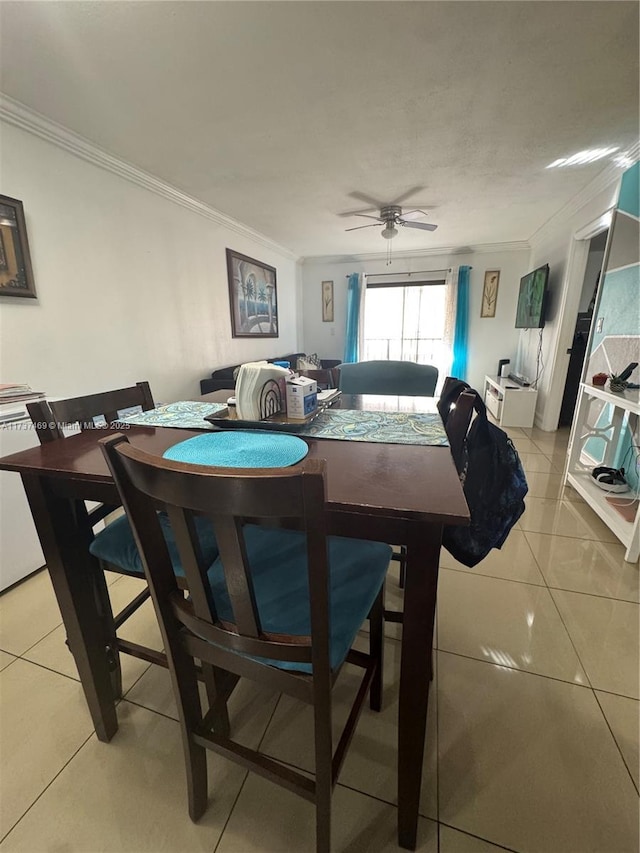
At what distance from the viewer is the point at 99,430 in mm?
1090

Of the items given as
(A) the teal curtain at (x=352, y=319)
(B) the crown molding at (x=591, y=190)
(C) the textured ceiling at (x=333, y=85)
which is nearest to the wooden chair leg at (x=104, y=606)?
(C) the textured ceiling at (x=333, y=85)

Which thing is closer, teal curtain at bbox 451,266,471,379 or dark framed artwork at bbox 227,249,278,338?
dark framed artwork at bbox 227,249,278,338

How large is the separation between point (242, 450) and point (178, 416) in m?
→ 0.58

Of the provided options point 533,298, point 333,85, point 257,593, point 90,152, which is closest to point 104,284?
point 90,152

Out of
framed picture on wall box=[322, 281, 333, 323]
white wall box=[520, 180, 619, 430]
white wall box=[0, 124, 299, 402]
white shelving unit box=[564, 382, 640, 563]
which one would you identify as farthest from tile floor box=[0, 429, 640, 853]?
framed picture on wall box=[322, 281, 333, 323]

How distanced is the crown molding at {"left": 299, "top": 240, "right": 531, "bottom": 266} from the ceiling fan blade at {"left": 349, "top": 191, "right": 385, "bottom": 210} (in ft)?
6.87

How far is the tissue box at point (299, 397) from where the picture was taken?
3.62 feet

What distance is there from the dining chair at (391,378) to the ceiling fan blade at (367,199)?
1833 mm

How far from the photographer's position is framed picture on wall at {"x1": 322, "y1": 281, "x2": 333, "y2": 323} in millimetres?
5675

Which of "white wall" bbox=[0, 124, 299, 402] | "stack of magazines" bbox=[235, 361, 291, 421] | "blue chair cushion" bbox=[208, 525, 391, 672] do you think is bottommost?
"blue chair cushion" bbox=[208, 525, 391, 672]

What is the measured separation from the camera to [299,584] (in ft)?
2.63

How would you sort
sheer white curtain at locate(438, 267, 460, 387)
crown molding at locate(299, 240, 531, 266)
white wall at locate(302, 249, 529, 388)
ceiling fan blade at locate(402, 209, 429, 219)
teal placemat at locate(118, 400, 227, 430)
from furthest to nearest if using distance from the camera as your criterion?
sheer white curtain at locate(438, 267, 460, 387) → white wall at locate(302, 249, 529, 388) → crown molding at locate(299, 240, 531, 266) → ceiling fan blade at locate(402, 209, 429, 219) → teal placemat at locate(118, 400, 227, 430)

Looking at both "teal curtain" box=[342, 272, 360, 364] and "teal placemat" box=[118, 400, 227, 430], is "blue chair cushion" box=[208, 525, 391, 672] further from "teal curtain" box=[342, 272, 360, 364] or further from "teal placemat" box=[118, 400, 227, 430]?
"teal curtain" box=[342, 272, 360, 364]

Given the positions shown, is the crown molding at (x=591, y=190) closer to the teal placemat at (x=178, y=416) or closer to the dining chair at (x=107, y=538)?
the teal placemat at (x=178, y=416)
